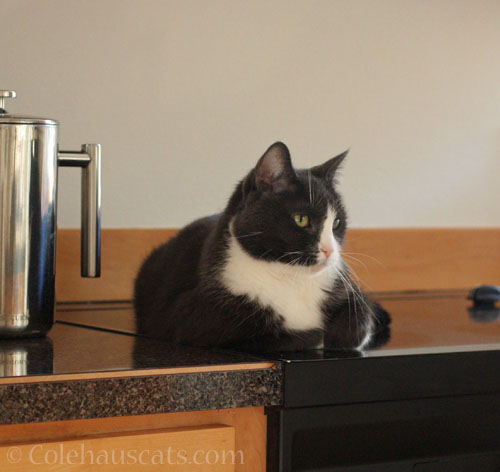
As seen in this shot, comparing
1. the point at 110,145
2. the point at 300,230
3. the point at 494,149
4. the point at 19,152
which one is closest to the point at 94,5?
the point at 110,145

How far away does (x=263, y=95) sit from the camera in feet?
5.26

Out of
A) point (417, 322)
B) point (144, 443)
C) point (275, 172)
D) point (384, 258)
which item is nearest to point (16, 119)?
point (275, 172)

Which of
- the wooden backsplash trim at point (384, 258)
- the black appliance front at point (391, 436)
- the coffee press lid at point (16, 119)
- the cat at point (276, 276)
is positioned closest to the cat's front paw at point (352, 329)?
the cat at point (276, 276)

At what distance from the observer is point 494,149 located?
6.15 ft

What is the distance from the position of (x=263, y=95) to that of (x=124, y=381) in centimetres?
96

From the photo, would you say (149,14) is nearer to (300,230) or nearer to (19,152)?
(19,152)

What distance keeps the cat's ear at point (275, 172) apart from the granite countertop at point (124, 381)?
237 mm

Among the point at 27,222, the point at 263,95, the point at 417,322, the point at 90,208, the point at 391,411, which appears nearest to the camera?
the point at 391,411

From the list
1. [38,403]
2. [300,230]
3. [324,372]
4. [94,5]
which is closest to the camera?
[38,403]

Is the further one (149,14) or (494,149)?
(494,149)

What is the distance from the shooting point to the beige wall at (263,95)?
56.4 inches

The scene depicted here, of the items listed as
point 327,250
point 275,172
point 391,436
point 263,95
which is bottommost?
point 391,436

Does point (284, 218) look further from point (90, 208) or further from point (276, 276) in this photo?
point (90, 208)

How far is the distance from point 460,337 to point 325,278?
0.23m
